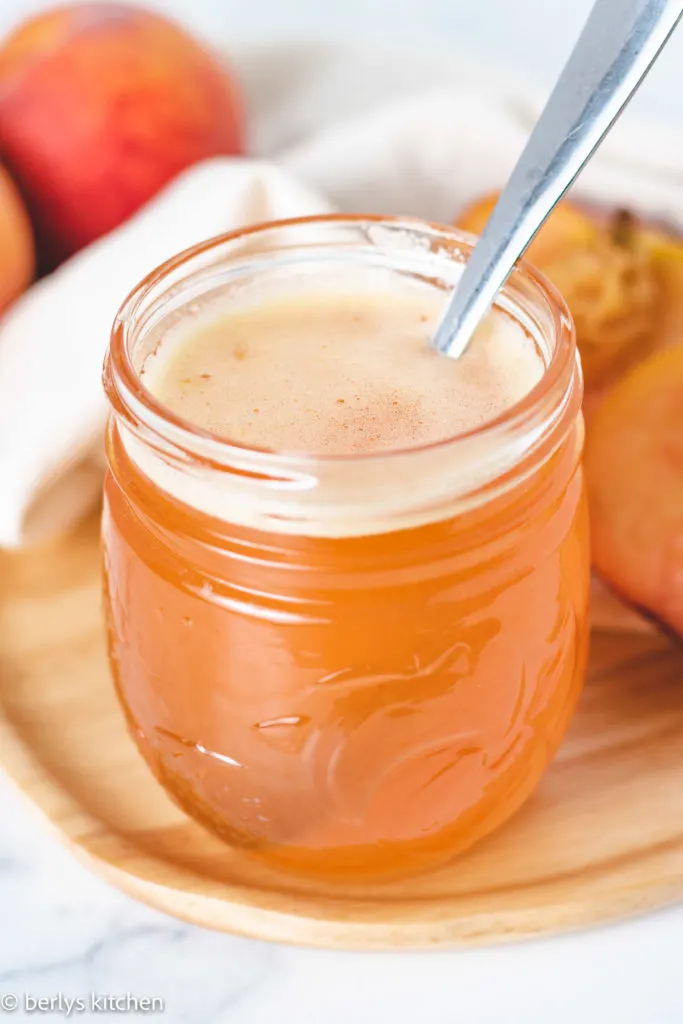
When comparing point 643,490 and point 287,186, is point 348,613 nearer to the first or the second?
point 643,490

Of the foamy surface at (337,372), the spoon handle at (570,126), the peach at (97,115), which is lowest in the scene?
the peach at (97,115)

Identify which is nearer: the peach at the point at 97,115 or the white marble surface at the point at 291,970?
the white marble surface at the point at 291,970

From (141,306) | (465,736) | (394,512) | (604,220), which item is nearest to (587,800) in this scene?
(465,736)

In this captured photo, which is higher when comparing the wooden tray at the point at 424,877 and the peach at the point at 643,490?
the peach at the point at 643,490

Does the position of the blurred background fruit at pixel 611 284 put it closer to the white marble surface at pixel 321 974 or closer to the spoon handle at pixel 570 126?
the spoon handle at pixel 570 126

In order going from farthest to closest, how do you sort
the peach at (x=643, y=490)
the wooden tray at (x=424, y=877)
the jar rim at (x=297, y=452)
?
the peach at (x=643, y=490), the wooden tray at (x=424, y=877), the jar rim at (x=297, y=452)

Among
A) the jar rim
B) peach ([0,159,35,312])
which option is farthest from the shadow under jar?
→ peach ([0,159,35,312])

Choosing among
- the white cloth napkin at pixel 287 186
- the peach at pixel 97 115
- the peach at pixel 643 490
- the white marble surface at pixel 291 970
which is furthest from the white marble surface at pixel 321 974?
the peach at pixel 97 115

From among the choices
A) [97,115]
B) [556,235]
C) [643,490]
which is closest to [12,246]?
[97,115]
